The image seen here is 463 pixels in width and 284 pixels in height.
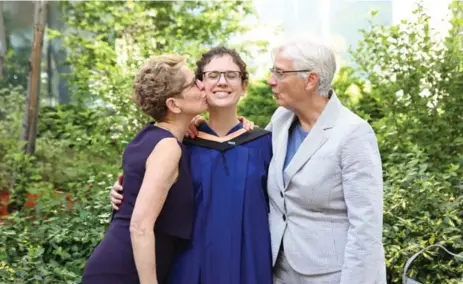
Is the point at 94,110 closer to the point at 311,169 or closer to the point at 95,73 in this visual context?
the point at 95,73

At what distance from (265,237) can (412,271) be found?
1.26 metres

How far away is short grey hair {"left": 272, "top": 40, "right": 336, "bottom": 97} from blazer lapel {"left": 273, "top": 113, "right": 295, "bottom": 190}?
22 centimetres

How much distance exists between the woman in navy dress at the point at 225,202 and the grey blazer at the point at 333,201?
0.07 meters

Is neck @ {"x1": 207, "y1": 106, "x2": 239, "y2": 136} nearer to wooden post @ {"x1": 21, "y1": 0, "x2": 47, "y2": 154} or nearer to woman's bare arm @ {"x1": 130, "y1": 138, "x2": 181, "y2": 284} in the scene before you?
woman's bare arm @ {"x1": 130, "y1": 138, "x2": 181, "y2": 284}

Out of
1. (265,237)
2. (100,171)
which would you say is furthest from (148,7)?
(265,237)

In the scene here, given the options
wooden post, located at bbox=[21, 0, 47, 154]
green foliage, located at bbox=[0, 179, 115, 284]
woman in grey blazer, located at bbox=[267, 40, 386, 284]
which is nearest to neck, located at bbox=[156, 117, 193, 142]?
woman in grey blazer, located at bbox=[267, 40, 386, 284]

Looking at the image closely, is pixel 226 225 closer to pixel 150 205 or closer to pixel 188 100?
pixel 150 205

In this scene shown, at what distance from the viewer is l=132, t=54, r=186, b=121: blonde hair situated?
2.59 m

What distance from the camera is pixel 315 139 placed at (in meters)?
2.61

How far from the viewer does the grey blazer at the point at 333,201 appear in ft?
8.24

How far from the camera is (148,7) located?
8.41 meters

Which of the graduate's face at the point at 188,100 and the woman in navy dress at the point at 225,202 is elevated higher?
the graduate's face at the point at 188,100

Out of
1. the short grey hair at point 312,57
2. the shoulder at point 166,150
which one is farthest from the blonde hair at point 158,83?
the short grey hair at point 312,57

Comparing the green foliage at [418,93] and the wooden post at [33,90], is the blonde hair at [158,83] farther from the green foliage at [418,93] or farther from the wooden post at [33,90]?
the wooden post at [33,90]
